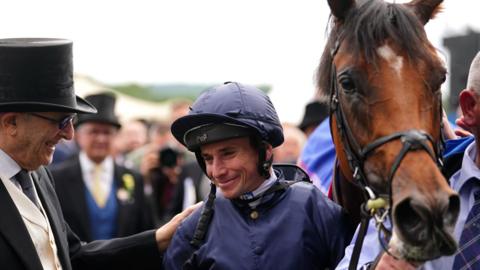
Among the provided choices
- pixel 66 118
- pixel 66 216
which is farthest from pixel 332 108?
pixel 66 216

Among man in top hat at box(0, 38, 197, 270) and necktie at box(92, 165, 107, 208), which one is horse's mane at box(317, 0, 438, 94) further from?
necktie at box(92, 165, 107, 208)

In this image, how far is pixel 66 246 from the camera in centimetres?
470

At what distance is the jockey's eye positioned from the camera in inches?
132

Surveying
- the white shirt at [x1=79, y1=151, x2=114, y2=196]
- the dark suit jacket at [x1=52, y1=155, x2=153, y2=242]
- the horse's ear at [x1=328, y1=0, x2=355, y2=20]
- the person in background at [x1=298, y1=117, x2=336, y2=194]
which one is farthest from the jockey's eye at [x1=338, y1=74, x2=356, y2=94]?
the white shirt at [x1=79, y1=151, x2=114, y2=196]

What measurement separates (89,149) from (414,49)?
23.8 feet

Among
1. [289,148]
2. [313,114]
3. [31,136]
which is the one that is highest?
[31,136]

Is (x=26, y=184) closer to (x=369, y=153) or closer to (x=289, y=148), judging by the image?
(x=369, y=153)

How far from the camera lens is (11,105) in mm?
4340

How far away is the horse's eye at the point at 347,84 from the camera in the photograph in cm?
337

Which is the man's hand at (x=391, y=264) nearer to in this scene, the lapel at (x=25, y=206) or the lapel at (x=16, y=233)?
the lapel at (x=16, y=233)

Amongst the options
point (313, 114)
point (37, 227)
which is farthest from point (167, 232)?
point (313, 114)

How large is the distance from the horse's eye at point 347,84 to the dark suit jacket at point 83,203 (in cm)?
633

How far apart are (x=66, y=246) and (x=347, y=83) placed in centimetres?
201

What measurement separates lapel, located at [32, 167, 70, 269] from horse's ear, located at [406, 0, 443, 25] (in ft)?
7.06
